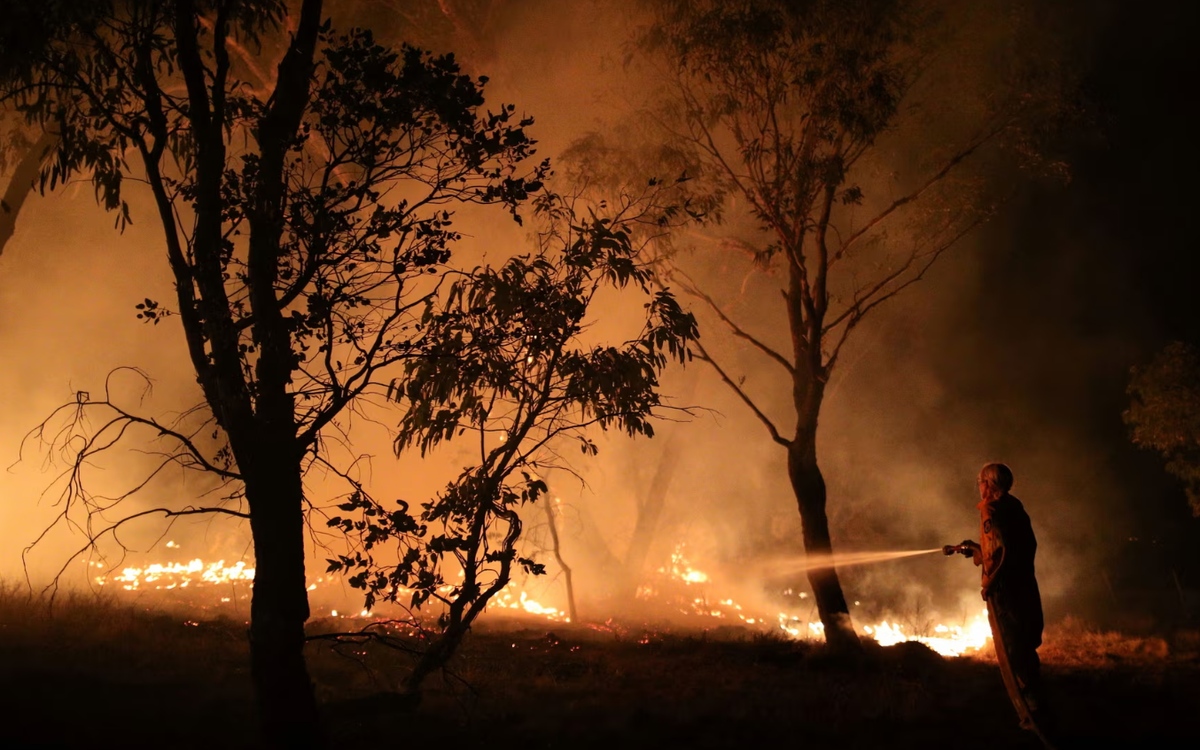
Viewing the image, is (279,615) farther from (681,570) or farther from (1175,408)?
(681,570)

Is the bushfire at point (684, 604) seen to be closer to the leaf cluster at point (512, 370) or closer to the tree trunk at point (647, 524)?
the tree trunk at point (647, 524)

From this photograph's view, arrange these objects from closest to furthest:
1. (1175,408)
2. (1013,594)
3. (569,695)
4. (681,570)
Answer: (1013,594) < (569,695) < (1175,408) < (681,570)

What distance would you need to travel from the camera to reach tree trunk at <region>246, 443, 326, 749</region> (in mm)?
4242

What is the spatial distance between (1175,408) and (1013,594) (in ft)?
43.8

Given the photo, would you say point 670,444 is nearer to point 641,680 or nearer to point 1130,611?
point 1130,611

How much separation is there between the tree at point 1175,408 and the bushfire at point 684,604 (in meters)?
5.68

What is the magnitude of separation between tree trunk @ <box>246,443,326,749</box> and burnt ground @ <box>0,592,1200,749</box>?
1.03 metres

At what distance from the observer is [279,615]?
429cm

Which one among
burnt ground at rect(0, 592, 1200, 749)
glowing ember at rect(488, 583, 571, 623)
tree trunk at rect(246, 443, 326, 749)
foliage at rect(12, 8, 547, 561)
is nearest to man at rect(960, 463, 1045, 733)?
burnt ground at rect(0, 592, 1200, 749)

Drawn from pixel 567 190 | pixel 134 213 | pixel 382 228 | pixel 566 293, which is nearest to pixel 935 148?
pixel 567 190

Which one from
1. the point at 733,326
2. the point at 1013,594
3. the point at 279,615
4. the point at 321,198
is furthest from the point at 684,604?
the point at 321,198

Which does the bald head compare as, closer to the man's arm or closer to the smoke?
the man's arm

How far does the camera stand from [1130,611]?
21781 millimetres

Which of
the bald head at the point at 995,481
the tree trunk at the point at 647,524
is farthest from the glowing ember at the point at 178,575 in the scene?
the bald head at the point at 995,481
